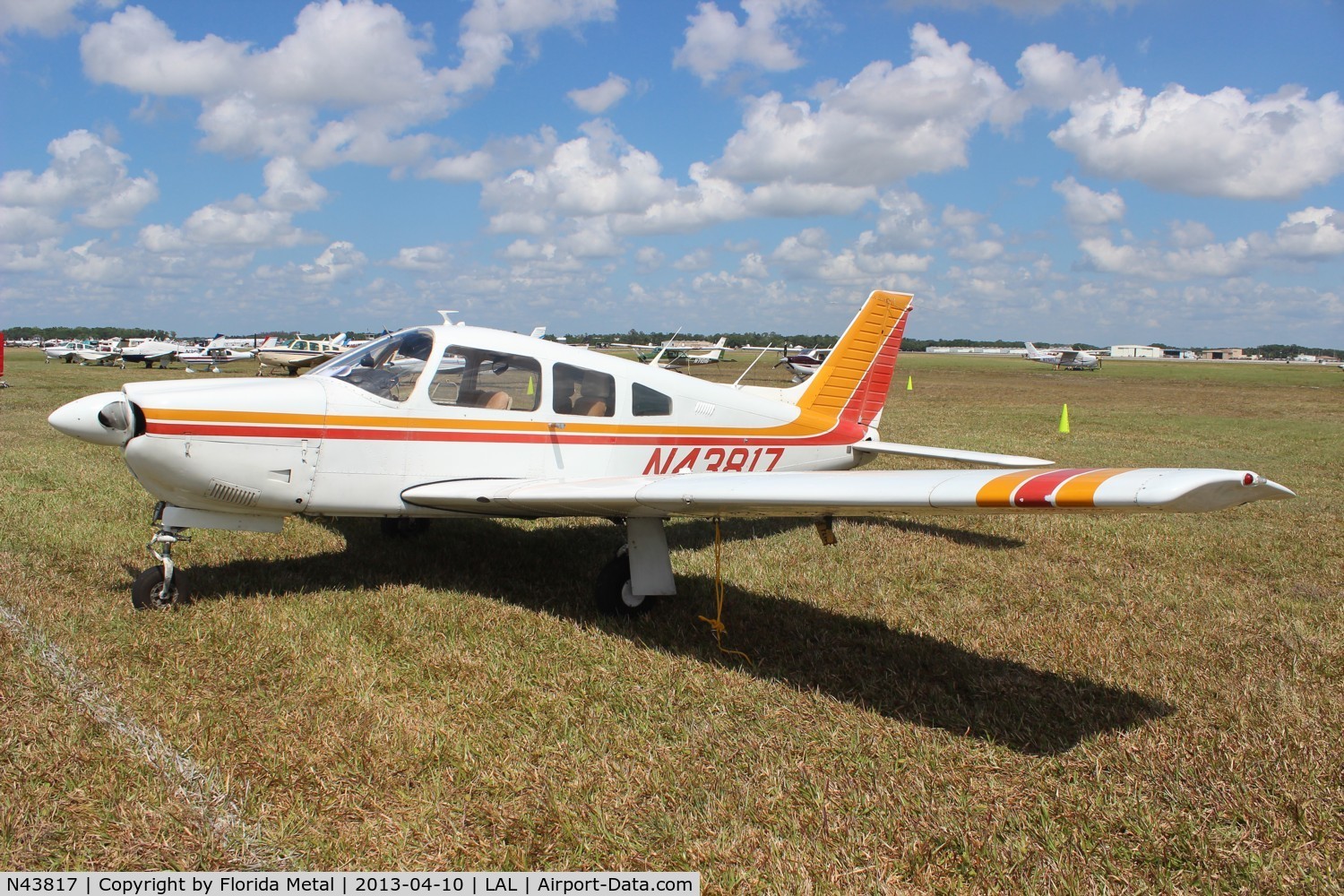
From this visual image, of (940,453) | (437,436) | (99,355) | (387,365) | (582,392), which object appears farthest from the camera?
(99,355)

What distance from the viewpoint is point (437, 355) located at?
6.06 meters

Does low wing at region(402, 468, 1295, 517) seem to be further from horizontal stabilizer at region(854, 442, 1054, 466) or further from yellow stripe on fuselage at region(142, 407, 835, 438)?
horizontal stabilizer at region(854, 442, 1054, 466)

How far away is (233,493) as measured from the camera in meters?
5.45

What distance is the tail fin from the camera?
27.4 feet

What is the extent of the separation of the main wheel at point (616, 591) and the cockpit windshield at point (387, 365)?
6.21 ft

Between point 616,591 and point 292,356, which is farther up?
point 292,356

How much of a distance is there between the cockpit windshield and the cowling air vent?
1.00 m

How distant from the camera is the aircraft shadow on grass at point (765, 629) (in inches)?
170

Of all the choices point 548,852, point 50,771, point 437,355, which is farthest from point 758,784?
point 437,355

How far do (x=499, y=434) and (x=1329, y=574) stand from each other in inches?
271

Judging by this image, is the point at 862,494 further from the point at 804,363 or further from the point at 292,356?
the point at 804,363

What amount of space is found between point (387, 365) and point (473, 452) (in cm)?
88
